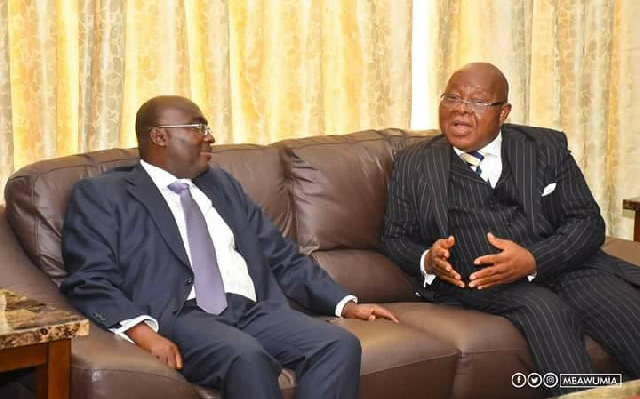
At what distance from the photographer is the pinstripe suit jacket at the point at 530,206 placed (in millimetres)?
3701

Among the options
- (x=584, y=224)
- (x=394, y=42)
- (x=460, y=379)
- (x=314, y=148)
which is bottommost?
(x=460, y=379)

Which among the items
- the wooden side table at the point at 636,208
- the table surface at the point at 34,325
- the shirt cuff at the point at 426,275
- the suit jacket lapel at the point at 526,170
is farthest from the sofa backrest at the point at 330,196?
the wooden side table at the point at 636,208

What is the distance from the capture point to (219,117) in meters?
4.06

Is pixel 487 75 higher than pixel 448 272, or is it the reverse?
pixel 487 75

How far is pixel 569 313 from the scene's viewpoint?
347 cm

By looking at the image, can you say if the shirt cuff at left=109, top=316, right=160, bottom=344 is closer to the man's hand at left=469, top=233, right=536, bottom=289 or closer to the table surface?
the table surface

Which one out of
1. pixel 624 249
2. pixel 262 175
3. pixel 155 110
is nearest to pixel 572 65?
pixel 624 249

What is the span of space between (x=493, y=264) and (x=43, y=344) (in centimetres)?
157

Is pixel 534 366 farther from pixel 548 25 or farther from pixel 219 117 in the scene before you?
pixel 548 25

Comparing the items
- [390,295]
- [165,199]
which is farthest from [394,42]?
[165,199]

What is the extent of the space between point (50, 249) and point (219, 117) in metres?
1.04

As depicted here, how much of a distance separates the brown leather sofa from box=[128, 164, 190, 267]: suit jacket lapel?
221mm

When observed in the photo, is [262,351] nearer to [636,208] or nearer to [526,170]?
[526,170]

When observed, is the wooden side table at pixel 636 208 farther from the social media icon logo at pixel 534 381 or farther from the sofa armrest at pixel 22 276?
the sofa armrest at pixel 22 276
